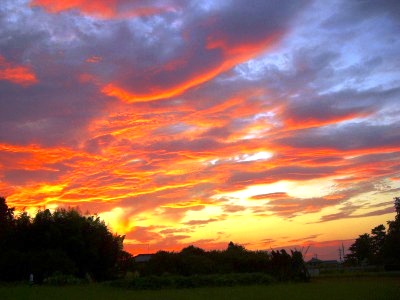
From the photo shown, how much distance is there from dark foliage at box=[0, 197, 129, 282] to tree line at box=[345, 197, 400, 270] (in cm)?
3812

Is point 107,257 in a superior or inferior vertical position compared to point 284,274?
superior

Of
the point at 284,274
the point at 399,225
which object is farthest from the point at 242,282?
the point at 399,225

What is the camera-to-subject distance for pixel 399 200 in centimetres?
7662

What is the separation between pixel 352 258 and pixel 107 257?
78.8m

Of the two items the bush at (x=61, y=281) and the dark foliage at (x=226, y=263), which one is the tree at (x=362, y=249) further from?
the bush at (x=61, y=281)

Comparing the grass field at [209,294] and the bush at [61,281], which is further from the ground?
the bush at [61,281]

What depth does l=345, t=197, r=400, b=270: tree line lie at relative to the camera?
7044 centimetres

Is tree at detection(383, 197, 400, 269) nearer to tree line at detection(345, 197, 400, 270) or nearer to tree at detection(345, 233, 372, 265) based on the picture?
tree line at detection(345, 197, 400, 270)

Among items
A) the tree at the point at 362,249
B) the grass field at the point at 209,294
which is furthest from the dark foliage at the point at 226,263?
the tree at the point at 362,249

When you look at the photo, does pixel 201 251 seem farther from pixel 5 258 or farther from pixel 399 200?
pixel 399 200

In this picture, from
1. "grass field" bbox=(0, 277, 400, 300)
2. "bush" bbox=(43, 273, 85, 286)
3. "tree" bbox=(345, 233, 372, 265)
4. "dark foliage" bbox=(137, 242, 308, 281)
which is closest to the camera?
"grass field" bbox=(0, 277, 400, 300)

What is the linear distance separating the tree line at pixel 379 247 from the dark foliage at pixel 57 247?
38.1m

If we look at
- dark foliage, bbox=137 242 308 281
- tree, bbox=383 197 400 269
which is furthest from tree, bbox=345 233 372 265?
dark foliage, bbox=137 242 308 281

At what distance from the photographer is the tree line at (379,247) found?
70438mm
